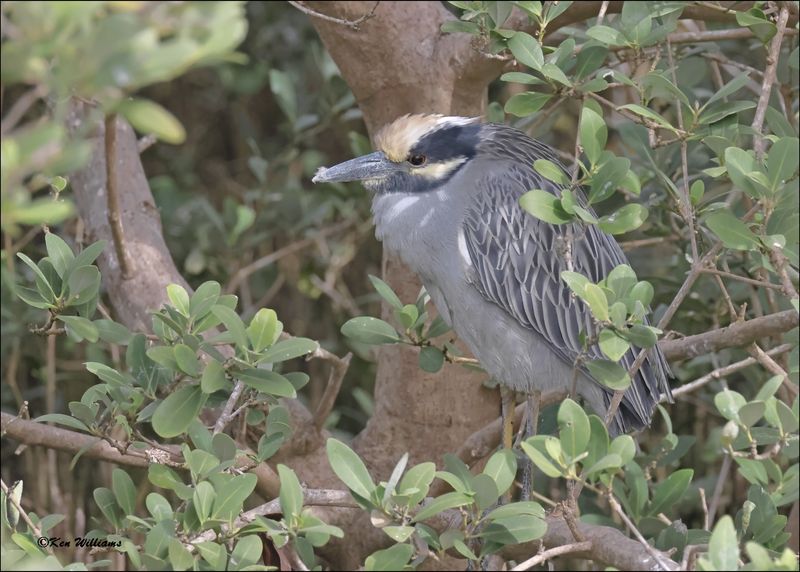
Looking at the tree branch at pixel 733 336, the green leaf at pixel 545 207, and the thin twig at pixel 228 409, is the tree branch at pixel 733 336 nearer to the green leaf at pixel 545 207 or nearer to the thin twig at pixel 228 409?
the green leaf at pixel 545 207

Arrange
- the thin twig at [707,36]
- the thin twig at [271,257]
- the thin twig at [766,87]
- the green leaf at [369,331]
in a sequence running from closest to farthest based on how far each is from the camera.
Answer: the thin twig at [766,87]
the green leaf at [369,331]
the thin twig at [707,36]
the thin twig at [271,257]

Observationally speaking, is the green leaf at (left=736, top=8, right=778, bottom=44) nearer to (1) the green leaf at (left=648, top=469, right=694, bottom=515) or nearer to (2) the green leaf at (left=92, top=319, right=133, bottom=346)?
(1) the green leaf at (left=648, top=469, right=694, bottom=515)

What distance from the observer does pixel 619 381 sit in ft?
6.87

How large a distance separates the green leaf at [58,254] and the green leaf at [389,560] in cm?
99

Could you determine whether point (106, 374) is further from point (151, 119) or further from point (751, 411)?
point (751, 411)

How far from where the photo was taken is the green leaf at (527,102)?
2.47 m

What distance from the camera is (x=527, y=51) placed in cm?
233

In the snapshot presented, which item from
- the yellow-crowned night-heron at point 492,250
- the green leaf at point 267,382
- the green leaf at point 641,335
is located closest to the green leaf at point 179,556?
the green leaf at point 267,382

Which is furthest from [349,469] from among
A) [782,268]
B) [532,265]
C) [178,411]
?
[532,265]

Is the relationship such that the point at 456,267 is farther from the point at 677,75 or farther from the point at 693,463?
the point at 693,463

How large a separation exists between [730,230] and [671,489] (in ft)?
2.15

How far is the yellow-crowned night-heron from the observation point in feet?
9.96

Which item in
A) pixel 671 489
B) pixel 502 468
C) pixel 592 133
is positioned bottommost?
pixel 671 489

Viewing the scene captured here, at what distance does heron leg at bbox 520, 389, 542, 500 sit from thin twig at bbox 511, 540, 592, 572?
758 millimetres
